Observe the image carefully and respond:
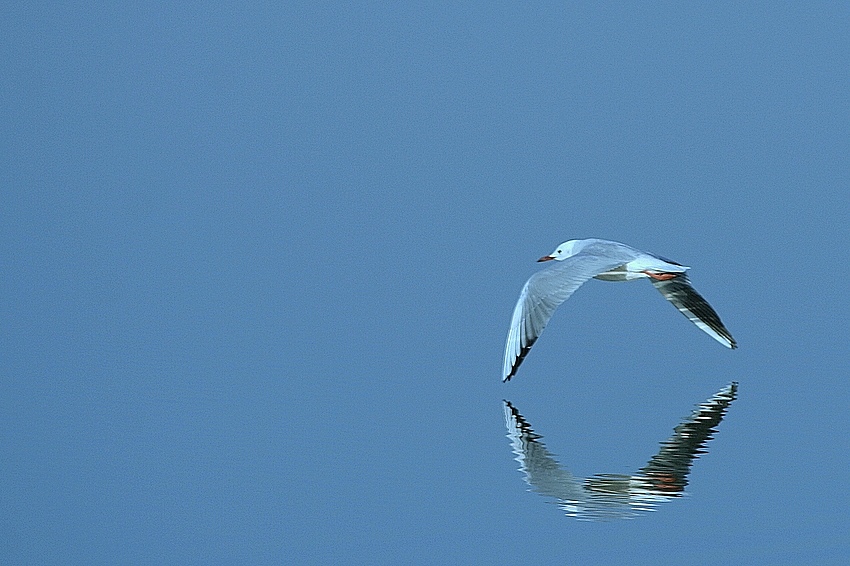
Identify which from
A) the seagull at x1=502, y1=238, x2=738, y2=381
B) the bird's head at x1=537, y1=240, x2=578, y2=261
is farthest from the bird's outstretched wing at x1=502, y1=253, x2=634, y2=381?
the bird's head at x1=537, y1=240, x2=578, y2=261

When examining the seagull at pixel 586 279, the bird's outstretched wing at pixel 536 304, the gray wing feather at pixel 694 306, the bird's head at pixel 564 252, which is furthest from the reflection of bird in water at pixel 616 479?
the bird's head at pixel 564 252

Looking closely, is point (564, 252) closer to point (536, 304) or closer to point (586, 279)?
point (586, 279)

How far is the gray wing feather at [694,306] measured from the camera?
36.2ft

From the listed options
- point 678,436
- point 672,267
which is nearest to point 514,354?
point 678,436

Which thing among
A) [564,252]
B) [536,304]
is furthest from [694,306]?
[536,304]

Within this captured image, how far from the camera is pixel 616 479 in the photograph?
750 centimetres

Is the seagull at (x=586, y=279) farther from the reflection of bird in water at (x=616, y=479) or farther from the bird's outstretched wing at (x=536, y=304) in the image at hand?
the reflection of bird in water at (x=616, y=479)

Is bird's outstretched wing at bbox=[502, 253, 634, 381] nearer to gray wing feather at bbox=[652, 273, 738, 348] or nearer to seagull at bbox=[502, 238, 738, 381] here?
seagull at bbox=[502, 238, 738, 381]

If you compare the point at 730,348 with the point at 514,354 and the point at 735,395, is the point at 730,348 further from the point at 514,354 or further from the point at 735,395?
the point at 514,354

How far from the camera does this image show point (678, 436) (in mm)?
8438

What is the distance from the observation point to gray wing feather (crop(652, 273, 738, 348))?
1102cm

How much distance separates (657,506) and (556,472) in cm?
80

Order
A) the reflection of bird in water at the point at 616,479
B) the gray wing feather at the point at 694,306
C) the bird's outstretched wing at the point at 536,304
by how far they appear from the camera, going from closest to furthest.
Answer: the reflection of bird in water at the point at 616,479 < the bird's outstretched wing at the point at 536,304 < the gray wing feather at the point at 694,306

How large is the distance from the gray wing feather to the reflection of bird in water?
2.36 metres
